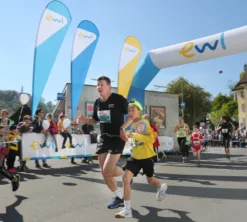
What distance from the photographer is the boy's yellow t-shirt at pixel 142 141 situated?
4.51 meters

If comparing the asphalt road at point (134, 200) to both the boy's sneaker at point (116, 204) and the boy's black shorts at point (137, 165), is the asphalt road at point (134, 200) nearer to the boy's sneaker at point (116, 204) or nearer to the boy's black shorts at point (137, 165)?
the boy's sneaker at point (116, 204)

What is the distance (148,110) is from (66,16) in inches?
318

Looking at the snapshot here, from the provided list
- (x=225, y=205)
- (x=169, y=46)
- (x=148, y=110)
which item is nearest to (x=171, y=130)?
(x=148, y=110)

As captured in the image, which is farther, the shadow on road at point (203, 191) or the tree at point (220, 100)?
the tree at point (220, 100)

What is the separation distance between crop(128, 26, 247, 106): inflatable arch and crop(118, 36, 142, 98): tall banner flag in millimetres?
403

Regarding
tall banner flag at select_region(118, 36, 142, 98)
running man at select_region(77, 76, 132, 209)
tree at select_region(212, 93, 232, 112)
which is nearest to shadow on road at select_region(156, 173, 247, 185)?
running man at select_region(77, 76, 132, 209)

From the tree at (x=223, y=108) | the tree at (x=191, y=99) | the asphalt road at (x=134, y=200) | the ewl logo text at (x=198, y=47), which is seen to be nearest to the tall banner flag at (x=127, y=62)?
the ewl logo text at (x=198, y=47)

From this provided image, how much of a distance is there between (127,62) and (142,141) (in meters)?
10.3

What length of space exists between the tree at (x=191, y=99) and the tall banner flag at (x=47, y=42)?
46.2 m

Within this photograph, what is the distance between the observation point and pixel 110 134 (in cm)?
452

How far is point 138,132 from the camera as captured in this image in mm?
4520

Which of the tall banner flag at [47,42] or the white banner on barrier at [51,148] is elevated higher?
the tall banner flag at [47,42]

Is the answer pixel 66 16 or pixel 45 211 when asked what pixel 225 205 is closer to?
pixel 45 211

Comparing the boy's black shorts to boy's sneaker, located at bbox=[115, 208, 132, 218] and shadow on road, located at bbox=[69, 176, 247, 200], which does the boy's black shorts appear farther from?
shadow on road, located at bbox=[69, 176, 247, 200]
